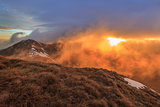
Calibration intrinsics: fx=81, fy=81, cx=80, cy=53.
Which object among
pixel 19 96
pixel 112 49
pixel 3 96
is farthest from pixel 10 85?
pixel 112 49

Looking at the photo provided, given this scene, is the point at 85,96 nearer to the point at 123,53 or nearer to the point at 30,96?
the point at 30,96

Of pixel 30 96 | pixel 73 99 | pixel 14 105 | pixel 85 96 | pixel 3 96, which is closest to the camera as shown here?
pixel 14 105

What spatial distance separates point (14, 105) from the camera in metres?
3.82

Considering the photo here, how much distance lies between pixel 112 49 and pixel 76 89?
542 feet

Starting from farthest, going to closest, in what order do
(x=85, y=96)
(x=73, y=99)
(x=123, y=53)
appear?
(x=123, y=53) → (x=85, y=96) → (x=73, y=99)

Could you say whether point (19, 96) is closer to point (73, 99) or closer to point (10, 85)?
point (10, 85)

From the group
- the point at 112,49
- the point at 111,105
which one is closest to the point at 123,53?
the point at 112,49

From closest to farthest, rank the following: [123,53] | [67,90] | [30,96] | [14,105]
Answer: [14,105] → [30,96] → [67,90] → [123,53]

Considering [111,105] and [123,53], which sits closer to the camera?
[111,105]

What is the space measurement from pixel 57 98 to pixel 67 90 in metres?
1.03

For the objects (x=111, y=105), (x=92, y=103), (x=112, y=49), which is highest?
(x=112, y=49)

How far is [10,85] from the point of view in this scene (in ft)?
17.4

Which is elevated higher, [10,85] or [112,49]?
[112,49]

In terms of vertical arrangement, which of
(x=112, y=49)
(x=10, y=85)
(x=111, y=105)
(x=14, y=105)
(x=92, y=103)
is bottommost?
(x=111, y=105)
